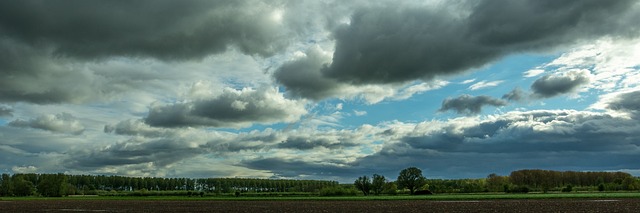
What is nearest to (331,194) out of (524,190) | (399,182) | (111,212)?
(399,182)

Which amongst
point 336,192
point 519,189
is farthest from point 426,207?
point 519,189

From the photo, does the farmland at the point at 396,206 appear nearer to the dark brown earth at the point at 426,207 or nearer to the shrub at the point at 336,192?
the dark brown earth at the point at 426,207

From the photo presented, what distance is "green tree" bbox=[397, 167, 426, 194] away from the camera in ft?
637

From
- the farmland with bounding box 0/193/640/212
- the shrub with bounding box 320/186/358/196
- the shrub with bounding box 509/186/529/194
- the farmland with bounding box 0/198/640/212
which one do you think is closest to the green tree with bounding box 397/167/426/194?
the shrub with bounding box 320/186/358/196

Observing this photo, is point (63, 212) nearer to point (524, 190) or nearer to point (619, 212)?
point (619, 212)

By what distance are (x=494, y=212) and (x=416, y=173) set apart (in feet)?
473

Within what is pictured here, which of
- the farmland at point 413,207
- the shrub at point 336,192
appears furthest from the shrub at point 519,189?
the farmland at point 413,207

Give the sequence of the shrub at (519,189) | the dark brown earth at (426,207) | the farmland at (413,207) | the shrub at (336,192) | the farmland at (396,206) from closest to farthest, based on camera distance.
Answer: the dark brown earth at (426,207) → the farmland at (413,207) → the farmland at (396,206) → the shrub at (519,189) → the shrub at (336,192)

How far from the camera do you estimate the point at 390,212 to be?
5859 cm

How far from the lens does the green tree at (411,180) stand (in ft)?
637

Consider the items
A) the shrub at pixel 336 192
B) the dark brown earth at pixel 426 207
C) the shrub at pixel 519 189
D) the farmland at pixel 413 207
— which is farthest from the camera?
the shrub at pixel 336 192

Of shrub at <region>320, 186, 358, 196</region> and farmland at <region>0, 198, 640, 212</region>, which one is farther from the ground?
farmland at <region>0, 198, 640, 212</region>

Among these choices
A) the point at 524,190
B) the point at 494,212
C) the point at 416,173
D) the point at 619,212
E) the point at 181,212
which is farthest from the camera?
the point at 416,173

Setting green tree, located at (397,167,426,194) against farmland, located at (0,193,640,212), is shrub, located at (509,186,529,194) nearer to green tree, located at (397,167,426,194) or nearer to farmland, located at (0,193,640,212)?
green tree, located at (397,167,426,194)
